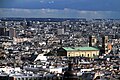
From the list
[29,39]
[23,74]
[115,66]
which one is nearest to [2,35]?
[29,39]

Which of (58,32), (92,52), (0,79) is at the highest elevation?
(0,79)

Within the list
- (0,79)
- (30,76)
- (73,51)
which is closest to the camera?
(0,79)

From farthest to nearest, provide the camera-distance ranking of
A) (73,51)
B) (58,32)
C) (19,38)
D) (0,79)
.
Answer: (58,32) → (19,38) → (73,51) → (0,79)

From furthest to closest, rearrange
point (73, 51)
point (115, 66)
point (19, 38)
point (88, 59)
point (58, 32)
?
point (58, 32) < point (19, 38) < point (73, 51) < point (88, 59) < point (115, 66)

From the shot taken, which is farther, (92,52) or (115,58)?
(92,52)

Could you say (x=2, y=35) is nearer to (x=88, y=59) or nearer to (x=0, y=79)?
(x=88, y=59)

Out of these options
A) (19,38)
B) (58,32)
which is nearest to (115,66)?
(19,38)

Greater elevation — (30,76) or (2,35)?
(30,76)

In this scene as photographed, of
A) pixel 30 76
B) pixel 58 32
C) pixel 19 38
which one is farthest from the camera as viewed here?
pixel 58 32

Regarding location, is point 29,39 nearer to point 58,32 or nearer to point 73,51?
point 58,32
